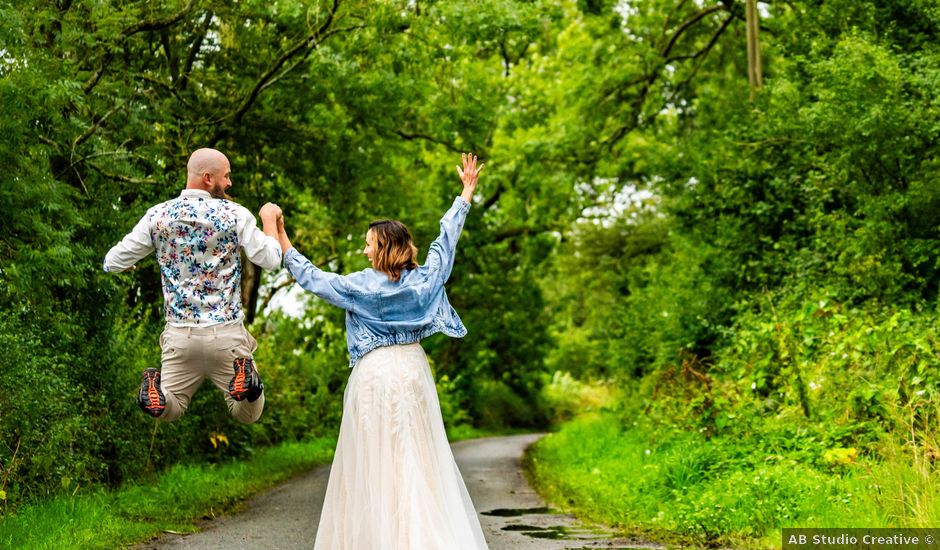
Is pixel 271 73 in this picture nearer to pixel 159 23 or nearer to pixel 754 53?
pixel 159 23

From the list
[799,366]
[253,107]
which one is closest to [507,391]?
[253,107]

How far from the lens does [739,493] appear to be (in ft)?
28.8

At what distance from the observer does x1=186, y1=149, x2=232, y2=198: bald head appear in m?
6.52

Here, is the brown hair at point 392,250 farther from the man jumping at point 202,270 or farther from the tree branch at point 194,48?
the tree branch at point 194,48

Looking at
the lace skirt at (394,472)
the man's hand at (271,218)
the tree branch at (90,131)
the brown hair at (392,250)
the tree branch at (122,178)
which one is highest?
the tree branch at (90,131)

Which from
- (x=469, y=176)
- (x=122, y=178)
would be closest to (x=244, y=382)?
(x=469, y=176)

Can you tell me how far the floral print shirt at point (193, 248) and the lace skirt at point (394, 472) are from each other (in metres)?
1.06

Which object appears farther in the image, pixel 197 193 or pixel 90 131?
pixel 90 131

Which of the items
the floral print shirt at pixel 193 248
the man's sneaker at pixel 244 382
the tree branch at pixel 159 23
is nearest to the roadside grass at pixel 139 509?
the man's sneaker at pixel 244 382

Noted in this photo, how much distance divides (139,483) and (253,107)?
6262 millimetres

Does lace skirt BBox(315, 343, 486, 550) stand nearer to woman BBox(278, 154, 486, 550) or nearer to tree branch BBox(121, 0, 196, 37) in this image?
woman BBox(278, 154, 486, 550)

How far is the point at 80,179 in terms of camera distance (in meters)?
10.2

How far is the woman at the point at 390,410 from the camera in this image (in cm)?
627

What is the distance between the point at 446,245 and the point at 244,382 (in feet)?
5.13
